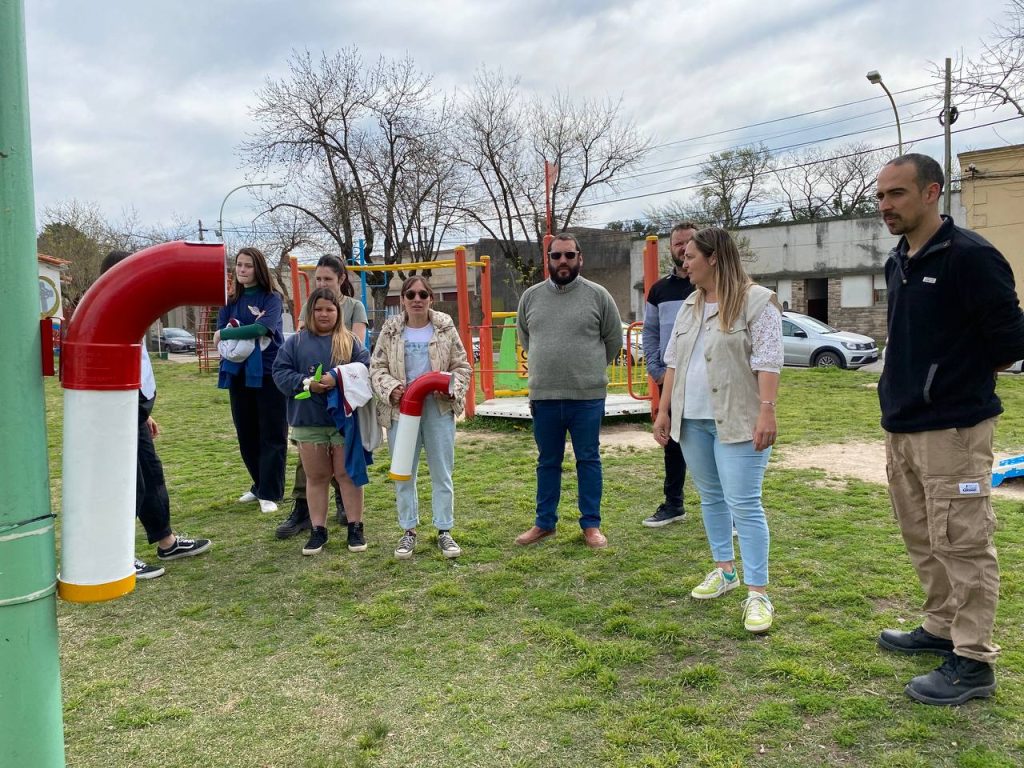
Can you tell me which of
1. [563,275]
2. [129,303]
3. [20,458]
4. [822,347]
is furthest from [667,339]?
[822,347]

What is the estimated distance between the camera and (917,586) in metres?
3.81

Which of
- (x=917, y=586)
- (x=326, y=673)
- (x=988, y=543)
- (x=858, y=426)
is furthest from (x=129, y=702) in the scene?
(x=858, y=426)

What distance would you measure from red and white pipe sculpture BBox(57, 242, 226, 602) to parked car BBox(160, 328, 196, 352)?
41508 mm

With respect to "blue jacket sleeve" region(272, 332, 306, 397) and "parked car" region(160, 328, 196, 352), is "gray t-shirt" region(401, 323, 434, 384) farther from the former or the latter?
"parked car" region(160, 328, 196, 352)

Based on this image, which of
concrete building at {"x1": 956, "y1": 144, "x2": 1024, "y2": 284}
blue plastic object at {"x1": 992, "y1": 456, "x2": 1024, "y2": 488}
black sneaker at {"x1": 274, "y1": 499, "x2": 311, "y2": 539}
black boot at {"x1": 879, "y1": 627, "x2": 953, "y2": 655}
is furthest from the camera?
concrete building at {"x1": 956, "y1": 144, "x2": 1024, "y2": 284}

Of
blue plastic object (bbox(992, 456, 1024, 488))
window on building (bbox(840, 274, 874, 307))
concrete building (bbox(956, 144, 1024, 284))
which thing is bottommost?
blue plastic object (bbox(992, 456, 1024, 488))

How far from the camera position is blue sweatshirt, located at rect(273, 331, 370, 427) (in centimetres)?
470

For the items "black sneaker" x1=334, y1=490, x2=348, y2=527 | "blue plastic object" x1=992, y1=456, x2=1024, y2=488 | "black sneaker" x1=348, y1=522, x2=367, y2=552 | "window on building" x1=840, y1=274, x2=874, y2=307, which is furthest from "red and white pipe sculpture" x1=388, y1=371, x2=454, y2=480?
"window on building" x1=840, y1=274, x2=874, y2=307

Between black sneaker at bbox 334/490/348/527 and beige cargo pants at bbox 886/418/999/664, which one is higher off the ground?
beige cargo pants at bbox 886/418/999/664

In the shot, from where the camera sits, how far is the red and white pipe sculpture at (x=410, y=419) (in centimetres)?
441

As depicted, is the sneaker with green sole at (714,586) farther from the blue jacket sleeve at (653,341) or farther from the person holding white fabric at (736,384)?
the blue jacket sleeve at (653,341)

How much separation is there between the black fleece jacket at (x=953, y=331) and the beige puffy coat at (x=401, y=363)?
98.8 inches

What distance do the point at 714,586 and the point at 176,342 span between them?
40646 millimetres

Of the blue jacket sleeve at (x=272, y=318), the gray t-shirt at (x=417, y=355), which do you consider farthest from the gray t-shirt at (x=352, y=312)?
the gray t-shirt at (x=417, y=355)
